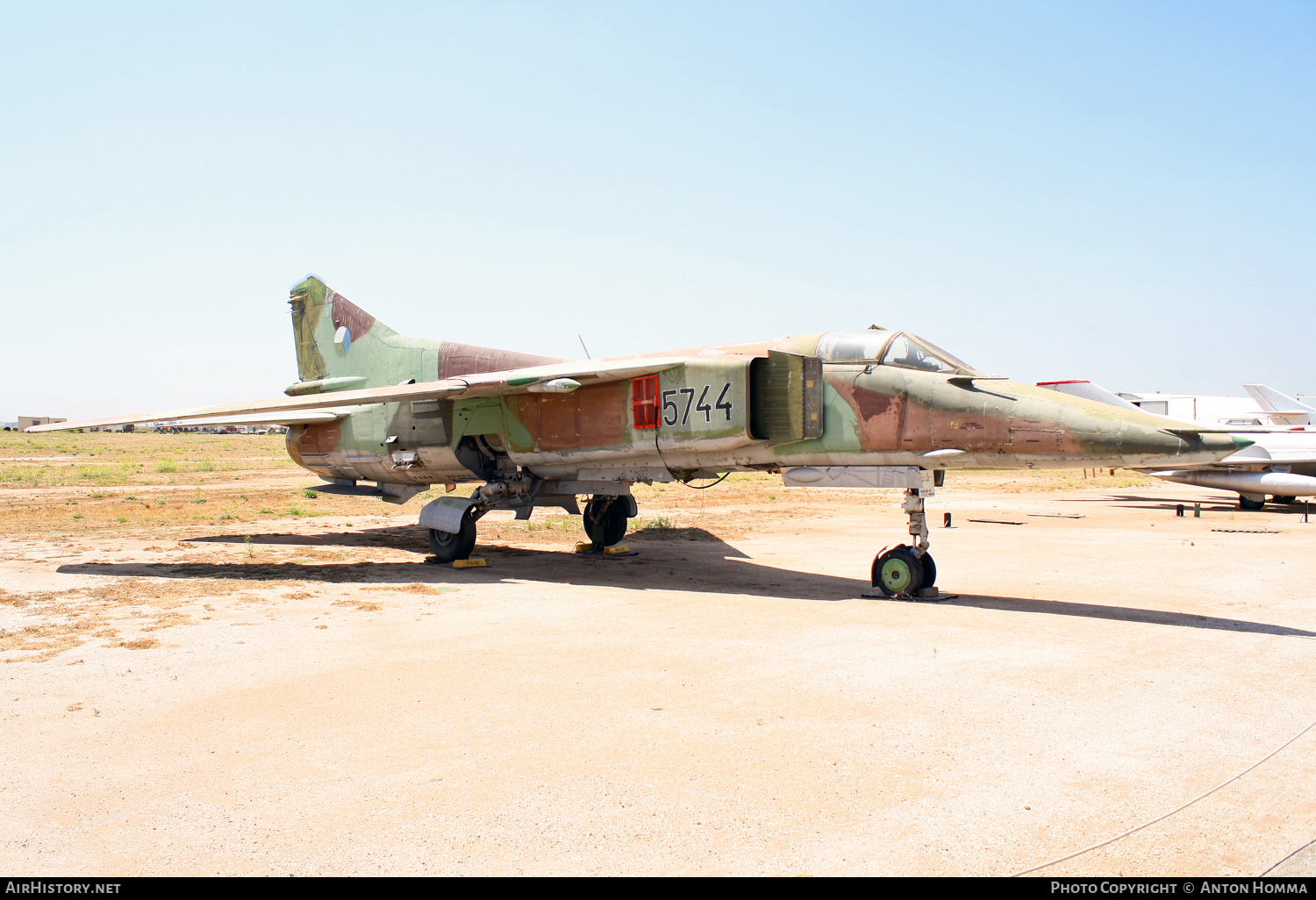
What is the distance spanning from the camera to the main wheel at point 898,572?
9.46 meters

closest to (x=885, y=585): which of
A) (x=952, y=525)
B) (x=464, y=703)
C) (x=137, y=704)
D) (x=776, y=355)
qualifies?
(x=776, y=355)

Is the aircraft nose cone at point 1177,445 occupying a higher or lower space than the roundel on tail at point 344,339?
lower

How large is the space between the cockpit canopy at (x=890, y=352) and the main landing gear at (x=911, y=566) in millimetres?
1431

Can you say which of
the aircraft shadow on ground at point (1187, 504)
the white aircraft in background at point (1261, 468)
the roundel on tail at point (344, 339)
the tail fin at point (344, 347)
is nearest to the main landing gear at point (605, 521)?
the tail fin at point (344, 347)

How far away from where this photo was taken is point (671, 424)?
11141 millimetres

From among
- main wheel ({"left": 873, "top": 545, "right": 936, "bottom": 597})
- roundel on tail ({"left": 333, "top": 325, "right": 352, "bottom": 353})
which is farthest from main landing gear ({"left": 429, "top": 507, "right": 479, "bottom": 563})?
main wheel ({"left": 873, "top": 545, "right": 936, "bottom": 597})

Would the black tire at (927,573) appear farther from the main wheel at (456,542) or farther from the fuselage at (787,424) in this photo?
the main wheel at (456,542)

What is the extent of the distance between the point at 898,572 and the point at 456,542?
21.6 ft

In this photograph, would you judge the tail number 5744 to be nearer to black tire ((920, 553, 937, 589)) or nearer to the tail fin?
black tire ((920, 553, 937, 589))

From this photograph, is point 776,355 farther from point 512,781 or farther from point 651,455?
point 512,781

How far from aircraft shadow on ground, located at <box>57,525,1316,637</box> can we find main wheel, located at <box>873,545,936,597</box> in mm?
241

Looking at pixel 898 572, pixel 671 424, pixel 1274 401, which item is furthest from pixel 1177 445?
pixel 1274 401

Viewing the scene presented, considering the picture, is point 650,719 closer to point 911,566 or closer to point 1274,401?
point 911,566

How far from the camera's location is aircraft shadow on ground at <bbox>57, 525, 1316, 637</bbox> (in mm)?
8781
